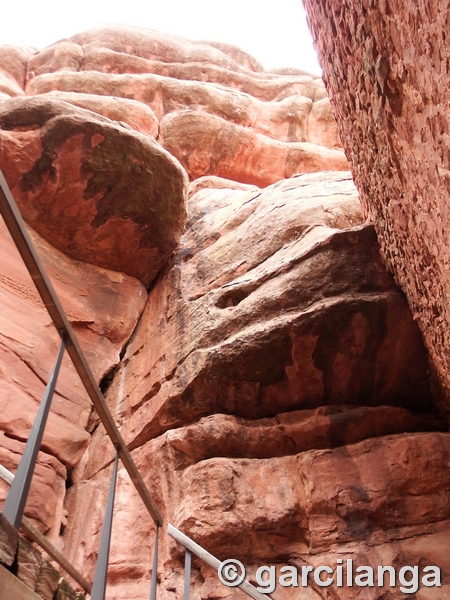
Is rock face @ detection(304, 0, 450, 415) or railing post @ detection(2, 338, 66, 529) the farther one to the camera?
rock face @ detection(304, 0, 450, 415)

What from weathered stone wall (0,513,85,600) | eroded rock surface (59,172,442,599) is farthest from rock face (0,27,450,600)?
weathered stone wall (0,513,85,600)

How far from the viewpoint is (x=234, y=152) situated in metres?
12.7

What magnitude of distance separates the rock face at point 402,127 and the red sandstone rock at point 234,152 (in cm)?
759

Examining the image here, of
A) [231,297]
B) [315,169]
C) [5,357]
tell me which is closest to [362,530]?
[231,297]

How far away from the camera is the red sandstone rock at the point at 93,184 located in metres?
6.30

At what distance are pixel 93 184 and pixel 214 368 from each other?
9.53 ft

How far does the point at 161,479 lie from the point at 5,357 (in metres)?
1.86

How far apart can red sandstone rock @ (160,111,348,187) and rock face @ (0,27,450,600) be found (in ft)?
15.3

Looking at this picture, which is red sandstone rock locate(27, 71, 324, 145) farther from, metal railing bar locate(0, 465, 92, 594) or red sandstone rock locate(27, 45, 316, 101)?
metal railing bar locate(0, 465, 92, 594)

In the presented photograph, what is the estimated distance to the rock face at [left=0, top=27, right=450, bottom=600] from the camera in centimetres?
413

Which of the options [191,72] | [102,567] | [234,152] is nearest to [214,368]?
[102,567]

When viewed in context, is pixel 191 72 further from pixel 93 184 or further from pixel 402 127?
pixel 402 127

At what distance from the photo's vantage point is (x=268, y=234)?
5.94 metres

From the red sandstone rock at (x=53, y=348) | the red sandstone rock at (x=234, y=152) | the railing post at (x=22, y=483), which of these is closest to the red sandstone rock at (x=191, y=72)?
the red sandstone rock at (x=234, y=152)
